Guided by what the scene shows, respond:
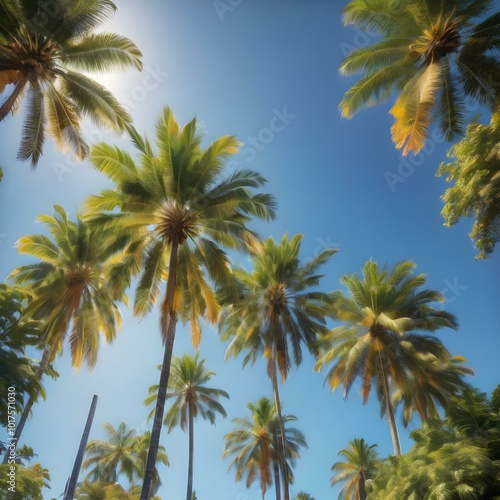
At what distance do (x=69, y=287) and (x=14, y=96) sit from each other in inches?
426

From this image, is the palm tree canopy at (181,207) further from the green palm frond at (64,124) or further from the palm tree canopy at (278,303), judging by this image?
the palm tree canopy at (278,303)

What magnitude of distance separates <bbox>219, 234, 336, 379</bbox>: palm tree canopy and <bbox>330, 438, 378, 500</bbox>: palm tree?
16349mm

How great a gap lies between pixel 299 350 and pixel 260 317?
3038mm

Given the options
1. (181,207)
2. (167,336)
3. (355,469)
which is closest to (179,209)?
(181,207)

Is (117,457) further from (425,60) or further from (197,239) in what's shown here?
(425,60)

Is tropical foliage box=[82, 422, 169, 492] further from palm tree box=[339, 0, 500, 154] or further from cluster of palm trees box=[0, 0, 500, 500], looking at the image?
palm tree box=[339, 0, 500, 154]

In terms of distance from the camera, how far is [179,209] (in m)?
16.9

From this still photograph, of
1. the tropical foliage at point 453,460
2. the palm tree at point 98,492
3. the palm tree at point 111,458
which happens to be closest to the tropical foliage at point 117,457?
the palm tree at point 111,458

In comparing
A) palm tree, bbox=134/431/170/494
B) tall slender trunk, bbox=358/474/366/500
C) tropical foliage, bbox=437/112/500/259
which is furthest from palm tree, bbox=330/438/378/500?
tropical foliage, bbox=437/112/500/259

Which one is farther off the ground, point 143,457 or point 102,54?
point 102,54

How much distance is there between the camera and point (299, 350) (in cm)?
2417

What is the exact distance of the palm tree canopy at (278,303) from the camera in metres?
24.6

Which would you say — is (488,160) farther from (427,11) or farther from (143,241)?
(143,241)

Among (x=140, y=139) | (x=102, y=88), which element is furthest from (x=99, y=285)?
(x=102, y=88)
